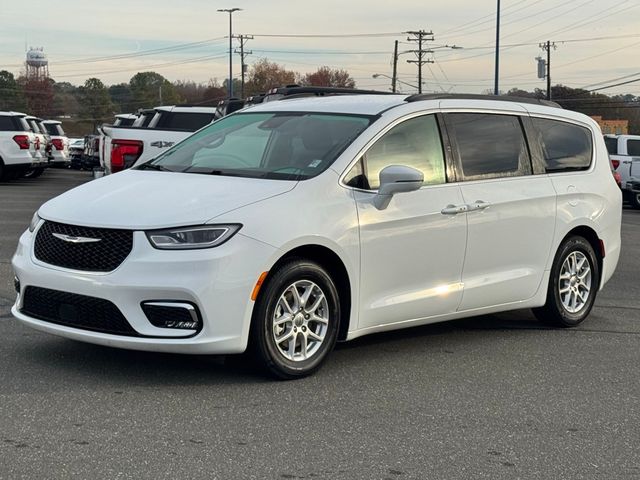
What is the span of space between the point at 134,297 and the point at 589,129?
4.60 m

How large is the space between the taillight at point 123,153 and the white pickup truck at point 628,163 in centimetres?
1323

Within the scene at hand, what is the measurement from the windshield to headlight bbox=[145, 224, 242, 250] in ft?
2.67

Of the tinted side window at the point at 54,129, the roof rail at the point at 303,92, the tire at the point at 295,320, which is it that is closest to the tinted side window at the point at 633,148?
the roof rail at the point at 303,92

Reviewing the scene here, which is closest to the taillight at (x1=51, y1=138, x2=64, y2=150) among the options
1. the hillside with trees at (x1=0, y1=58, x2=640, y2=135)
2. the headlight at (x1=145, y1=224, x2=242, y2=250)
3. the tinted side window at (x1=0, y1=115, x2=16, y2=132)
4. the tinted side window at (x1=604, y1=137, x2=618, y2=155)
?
the tinted side window at (x1=0, y1=115, x2=16, y2=132)

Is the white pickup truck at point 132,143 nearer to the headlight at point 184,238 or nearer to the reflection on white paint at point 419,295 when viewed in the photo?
the reflection on white paint at point 419,295

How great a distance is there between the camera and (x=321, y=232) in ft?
19.0

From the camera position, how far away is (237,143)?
686 centimetres

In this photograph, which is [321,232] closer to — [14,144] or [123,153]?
[123,153]

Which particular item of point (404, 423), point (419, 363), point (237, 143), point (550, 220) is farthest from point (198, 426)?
point (550, 220)

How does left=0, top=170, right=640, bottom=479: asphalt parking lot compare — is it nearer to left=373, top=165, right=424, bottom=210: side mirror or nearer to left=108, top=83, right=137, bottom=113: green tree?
left=373, top=165, right=424, bottom=210: side mirror

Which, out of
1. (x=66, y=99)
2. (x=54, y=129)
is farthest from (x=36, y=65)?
(x=54, y=129)

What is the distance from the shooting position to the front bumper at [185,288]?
5328 millimetres

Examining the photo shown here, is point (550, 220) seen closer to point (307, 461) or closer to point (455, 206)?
point (455, 206)

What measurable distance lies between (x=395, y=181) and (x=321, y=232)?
0.65 m
